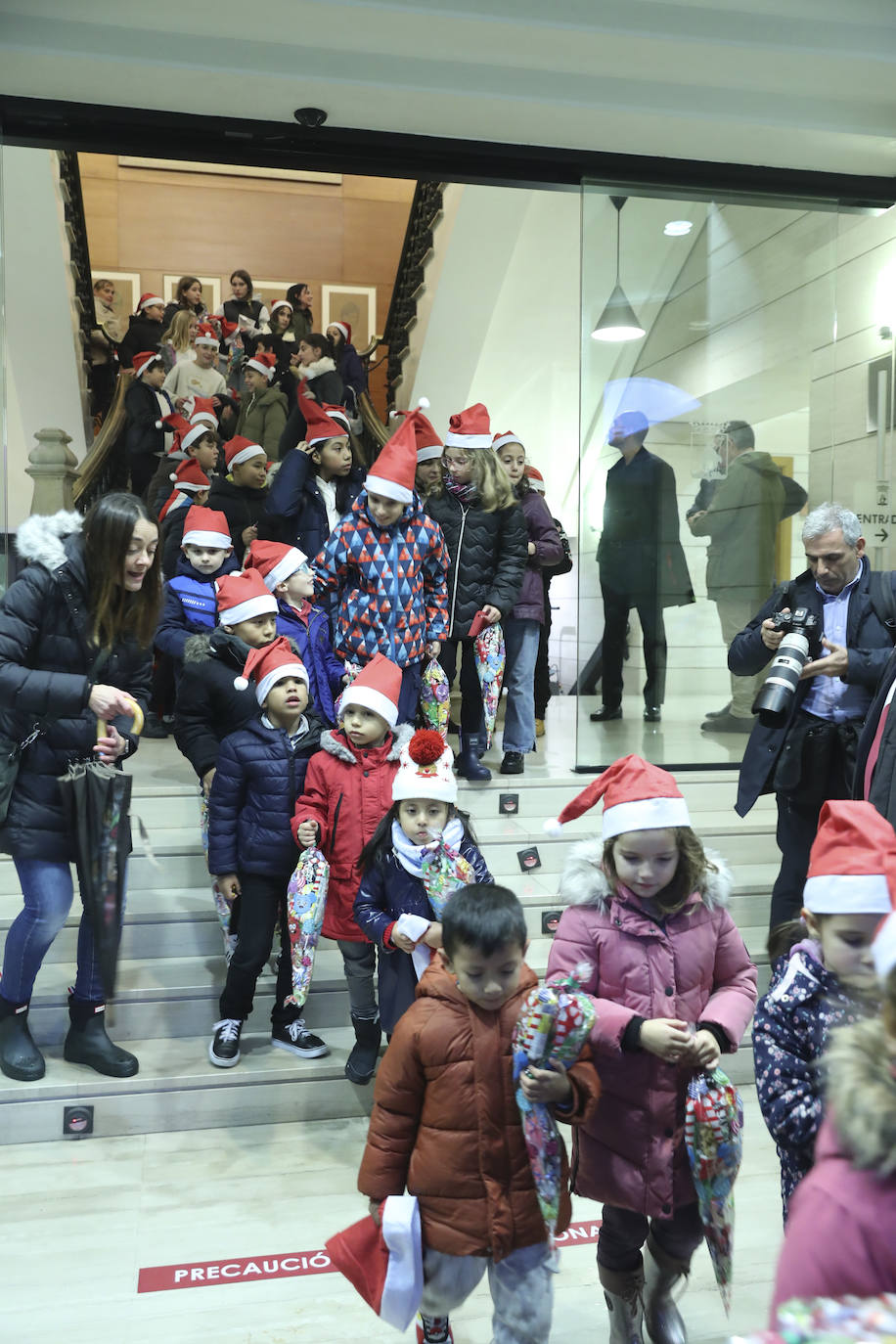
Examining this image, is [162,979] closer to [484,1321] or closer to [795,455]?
[484,1321]

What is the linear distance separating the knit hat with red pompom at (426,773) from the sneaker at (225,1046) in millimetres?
1181

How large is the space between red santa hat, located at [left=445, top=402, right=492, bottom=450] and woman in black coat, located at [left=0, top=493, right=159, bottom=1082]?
2268mm

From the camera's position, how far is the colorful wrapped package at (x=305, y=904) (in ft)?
11.5

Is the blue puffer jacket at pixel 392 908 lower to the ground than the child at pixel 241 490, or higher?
lower

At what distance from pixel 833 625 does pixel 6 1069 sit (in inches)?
119

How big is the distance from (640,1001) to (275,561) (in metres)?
2.72

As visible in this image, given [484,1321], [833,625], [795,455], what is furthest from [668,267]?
[484,1321]

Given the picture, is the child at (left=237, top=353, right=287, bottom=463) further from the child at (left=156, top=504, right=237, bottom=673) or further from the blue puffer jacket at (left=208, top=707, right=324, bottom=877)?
the blue puffer jacket at (left=208, top=707, right=324, bottom=877)

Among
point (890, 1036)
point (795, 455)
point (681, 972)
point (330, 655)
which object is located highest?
point (795, 455)

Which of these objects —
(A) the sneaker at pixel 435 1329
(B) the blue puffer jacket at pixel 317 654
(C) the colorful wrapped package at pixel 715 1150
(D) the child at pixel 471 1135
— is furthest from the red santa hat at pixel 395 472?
(A) the sneaker at pixel 435 1329

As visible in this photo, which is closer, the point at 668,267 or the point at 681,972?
the point at 681,972

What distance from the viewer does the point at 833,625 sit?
3.88 m

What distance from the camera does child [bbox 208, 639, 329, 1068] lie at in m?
3.63

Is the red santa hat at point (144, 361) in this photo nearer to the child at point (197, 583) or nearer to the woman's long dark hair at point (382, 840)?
the child at point (197, 583)
